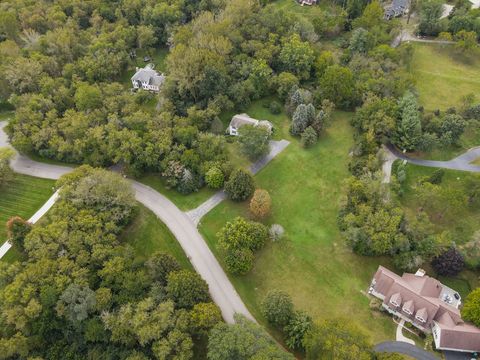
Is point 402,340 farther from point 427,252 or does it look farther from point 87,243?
point 87,243

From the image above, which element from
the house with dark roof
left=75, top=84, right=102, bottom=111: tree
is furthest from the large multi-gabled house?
the house with dark roof

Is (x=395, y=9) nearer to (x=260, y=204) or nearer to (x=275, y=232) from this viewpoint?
(x=260, y=204)

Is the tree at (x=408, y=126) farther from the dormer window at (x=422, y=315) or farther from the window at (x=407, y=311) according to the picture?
the window at (x=407, y=311)

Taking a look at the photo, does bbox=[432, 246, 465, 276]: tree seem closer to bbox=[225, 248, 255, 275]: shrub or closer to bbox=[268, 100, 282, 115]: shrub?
bbox=[225, 248, 255, 275]: shrub

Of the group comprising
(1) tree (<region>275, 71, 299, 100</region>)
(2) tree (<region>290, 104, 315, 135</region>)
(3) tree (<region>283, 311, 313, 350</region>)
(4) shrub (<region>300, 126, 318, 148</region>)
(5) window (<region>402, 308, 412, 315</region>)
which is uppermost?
(1) tree (<region>275, 71, 299, 100</region>)

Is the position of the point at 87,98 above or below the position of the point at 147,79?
above

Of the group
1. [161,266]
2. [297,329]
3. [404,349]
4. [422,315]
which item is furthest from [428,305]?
[161,266]
